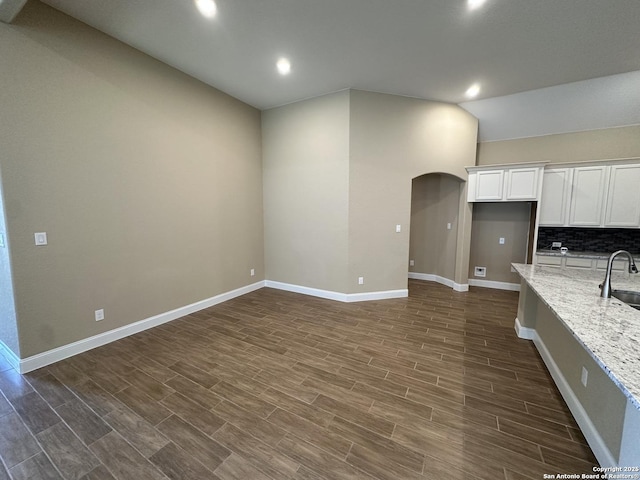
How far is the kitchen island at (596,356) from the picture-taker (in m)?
1.15

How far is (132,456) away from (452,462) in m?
1.97

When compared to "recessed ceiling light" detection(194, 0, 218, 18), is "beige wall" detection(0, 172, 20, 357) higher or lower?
lower

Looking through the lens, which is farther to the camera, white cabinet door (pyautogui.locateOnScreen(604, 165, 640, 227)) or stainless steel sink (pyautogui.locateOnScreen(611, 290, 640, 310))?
white cabinet door (pyautogui.locateOnScreen(604, 165, 640, 227))

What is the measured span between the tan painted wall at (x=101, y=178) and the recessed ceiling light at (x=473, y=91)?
12.3 feet

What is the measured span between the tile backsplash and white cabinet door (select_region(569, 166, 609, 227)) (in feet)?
1.29

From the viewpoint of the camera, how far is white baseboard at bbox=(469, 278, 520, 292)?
16.3 feet

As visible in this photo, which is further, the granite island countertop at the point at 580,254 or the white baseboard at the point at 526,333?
the granite island countertop at the point at 580,254

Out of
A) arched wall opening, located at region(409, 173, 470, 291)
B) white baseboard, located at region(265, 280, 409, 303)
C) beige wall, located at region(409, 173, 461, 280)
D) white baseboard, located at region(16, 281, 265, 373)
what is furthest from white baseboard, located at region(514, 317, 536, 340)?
white baseboard, located at region(16, 281, 265, 373)

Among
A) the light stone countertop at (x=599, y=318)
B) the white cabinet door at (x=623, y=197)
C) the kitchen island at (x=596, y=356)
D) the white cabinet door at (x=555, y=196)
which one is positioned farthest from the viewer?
the white cabinet door at (x=555, y=196)

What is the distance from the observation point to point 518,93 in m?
3.95

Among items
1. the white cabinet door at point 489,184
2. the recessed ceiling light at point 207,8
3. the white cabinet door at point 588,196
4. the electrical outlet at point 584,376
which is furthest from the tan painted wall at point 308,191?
the white cabinet door at point 588,196

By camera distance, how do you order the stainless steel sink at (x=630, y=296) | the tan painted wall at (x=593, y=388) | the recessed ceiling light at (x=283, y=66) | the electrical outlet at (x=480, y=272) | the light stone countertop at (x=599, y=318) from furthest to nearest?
the electrical outlet at (x=480, y=272), the recessed ceiling light at (x=283, y=66), the stainless steel sink at (x=630, y=296), the tan painted wall at (x=593, y=388), the light stone countertop at (x=599, y=318)

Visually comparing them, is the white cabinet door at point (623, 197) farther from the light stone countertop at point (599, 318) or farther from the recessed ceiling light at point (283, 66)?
the recessed ceiling light at point (283, 66)

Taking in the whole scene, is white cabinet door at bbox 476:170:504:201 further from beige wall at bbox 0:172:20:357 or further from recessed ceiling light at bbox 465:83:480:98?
beige wall at bbox 0:172:20:357
